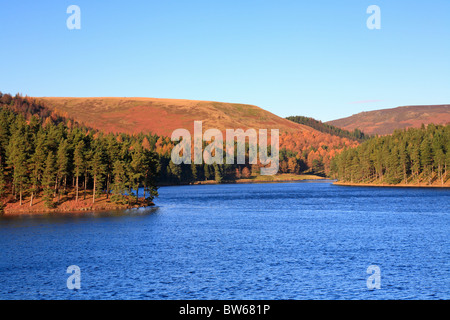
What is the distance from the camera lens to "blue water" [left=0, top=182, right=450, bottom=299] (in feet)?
137

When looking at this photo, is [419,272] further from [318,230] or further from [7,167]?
[7,167]

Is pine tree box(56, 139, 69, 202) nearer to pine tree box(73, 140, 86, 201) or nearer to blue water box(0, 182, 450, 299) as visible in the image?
pine tree box(73, 140, 86, 201)

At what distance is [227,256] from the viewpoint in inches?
2276

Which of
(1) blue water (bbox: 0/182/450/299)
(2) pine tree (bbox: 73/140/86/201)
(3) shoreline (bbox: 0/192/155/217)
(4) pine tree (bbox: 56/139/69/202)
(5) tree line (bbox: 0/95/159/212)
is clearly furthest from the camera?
(2) pine tree (bbox: 73/140/86/201)

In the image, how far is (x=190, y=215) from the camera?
Result: 111 meters

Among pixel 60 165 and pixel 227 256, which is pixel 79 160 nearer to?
pixel 60 165

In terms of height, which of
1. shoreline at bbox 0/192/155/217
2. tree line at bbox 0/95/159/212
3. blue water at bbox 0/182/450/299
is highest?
tree line at bbox 0/95/159/212

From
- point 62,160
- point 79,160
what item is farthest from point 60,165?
point 79,160

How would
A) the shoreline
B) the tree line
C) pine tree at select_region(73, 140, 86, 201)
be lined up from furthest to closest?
1. pine tree at select_region(73, 140, 86, 201)
2. the tree line
3. the shoreline

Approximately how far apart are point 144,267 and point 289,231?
116 feet

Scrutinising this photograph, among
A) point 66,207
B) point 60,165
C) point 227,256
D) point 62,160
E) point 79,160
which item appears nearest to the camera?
point 227,256

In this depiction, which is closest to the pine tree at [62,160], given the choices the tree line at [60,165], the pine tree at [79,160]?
the tree line at [60,165]

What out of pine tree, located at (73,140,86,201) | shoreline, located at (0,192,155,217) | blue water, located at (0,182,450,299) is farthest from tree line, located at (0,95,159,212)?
blue water, located at (0,182,450,299)
